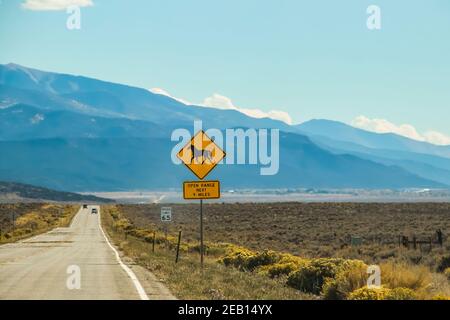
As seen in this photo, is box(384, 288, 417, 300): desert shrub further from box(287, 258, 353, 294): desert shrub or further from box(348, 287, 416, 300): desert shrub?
box(287, 258, 353, 294): desert shrub

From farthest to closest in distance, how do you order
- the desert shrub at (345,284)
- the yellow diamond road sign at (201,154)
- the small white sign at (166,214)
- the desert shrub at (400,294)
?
1. the small white sign at (166,214)
2. the yellow diamond road sign at (201,154)
3. the desert shrub at (345,284)
4. the desert shrub at (400,294)

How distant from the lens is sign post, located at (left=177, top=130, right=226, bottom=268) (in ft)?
70.8

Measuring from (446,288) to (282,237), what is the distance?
31.9m

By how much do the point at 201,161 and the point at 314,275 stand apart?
5.43 m

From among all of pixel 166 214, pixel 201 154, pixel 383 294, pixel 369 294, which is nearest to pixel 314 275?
pixel 369 294

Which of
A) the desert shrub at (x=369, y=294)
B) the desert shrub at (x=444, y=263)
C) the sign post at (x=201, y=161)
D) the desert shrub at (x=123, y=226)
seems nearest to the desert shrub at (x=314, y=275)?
the desert shrub at (x=369, y=294)

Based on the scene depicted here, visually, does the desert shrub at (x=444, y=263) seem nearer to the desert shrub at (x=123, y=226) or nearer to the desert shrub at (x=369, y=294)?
the desert shrub at (x=369, y=294)

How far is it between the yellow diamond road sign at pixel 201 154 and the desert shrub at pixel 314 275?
455cm

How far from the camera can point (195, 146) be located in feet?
70.7

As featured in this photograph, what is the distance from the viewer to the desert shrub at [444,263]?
2365 centimetres

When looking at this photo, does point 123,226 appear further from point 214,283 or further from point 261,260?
point 214,283

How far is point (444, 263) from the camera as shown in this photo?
24141 millimetres

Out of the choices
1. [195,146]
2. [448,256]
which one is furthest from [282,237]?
[195,146]
